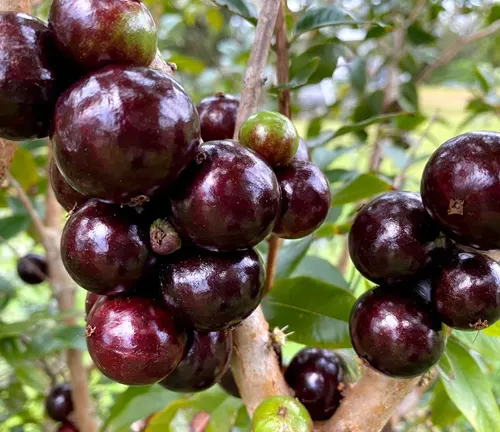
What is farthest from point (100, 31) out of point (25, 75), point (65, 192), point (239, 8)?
point (239, 8)

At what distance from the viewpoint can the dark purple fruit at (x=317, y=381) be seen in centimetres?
58

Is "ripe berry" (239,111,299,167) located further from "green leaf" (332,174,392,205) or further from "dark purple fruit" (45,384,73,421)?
"dark purple fruit" (45,384,73,421)

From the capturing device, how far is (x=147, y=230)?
40cm

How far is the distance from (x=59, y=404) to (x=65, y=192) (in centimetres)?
60

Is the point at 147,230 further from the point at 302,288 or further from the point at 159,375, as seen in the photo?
the point at 302,288

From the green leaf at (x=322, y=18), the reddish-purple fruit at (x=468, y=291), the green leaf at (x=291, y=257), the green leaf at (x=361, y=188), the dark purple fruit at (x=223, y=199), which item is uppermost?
the dark purple fruit at (x=223, y=199)

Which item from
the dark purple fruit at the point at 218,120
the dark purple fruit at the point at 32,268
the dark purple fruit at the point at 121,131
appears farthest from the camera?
the dark purple fruit at the point at 32,268

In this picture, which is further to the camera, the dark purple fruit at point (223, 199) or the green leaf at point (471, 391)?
the green leaf at point (471, 391)

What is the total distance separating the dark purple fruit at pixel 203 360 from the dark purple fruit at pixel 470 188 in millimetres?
212

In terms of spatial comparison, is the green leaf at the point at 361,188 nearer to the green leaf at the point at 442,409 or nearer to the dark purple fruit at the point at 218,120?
the dark purple fruit at the point at 218,120

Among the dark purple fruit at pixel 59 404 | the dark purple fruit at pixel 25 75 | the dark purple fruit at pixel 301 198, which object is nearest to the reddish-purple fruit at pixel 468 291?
the dark purple fruit at pixel 301 198

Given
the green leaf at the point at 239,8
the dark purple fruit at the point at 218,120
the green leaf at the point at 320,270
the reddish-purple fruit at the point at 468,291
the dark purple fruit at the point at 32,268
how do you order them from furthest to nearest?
the dark purple fruit at the point at 32,268 → the green leaf at the point at 320,270 → the green leaf at the point at 239,8 → the dark purple fruit at the point at 218,120 → the reddish-purple fruit at the point at 468,291

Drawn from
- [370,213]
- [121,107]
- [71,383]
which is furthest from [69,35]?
[71,383]

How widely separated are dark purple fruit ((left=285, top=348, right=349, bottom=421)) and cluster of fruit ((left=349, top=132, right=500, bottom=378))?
0.11 m
